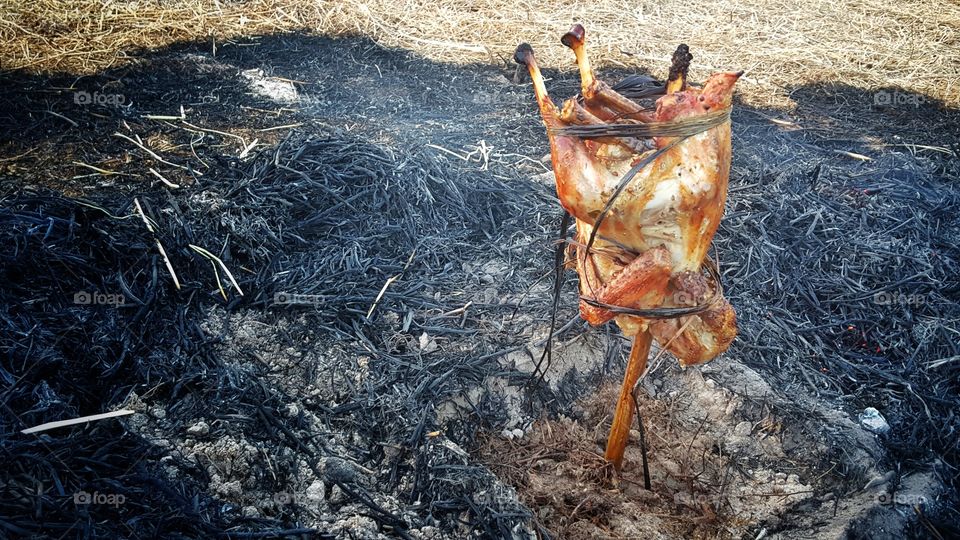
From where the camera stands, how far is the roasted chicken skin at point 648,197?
6.62 ft

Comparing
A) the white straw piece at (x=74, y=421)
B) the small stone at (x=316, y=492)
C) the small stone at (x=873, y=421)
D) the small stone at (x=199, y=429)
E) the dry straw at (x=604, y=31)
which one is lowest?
the small stone at (x=316, y=492)

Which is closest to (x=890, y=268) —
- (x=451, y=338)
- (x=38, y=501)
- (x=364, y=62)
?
(x=451, y=338)

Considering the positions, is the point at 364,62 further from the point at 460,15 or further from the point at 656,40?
the point at 656,40

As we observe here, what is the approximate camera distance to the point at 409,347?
3.40m

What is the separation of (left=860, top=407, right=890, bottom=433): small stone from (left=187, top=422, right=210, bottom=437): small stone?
3145 millimetres

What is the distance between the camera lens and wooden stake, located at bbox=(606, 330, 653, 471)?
249 cm

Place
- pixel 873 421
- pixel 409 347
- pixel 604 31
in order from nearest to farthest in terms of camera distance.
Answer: pixel 873 421
pixel 409 347
pixel 604 31

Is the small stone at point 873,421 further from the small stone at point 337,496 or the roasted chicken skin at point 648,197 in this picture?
the small stone at point 337,496

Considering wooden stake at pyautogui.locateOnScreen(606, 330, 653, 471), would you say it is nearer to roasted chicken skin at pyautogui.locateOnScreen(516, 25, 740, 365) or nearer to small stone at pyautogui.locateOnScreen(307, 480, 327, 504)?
roasted chicken skin at pyautogui.locateOnScreen(516, 25, 740, 365)

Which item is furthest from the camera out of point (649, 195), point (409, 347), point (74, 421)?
point (409, 347)

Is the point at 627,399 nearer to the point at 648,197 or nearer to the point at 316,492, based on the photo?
the point at 648,197

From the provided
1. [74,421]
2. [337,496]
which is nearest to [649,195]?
[337,496]

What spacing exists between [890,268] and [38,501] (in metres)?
4.78

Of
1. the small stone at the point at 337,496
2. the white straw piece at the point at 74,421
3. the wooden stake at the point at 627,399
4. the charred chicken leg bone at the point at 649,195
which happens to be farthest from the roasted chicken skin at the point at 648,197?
the white straw piece at the point at 74,421
